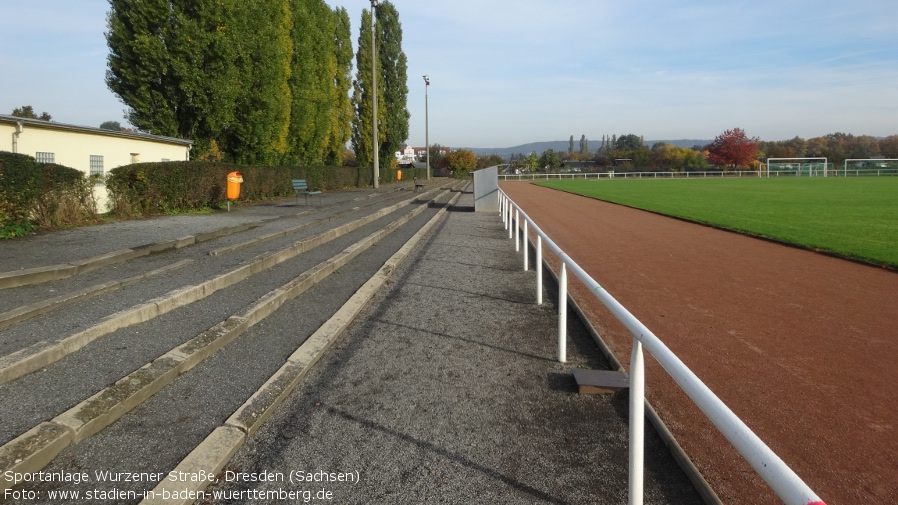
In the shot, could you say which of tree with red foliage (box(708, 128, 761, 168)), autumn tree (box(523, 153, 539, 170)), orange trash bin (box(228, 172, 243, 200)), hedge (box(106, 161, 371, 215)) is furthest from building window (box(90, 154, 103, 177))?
autumn tree (box(523, 153, 539, 170))

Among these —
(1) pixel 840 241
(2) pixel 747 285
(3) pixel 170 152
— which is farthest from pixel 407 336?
(3) pixel 170 152

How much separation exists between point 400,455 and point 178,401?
1.66 metres

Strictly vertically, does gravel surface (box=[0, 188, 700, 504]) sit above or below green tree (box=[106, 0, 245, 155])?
below

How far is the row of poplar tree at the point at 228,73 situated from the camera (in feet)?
65.2

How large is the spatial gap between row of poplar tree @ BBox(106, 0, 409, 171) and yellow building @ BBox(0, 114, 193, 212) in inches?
128

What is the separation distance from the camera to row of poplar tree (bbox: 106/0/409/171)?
782 inches

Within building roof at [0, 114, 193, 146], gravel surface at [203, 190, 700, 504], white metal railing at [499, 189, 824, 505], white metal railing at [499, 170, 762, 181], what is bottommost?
gravel surface at [203, 190, 700, 504]

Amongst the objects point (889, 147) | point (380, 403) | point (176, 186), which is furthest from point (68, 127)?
point (889, 147)

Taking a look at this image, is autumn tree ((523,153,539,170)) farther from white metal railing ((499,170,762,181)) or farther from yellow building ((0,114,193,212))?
yellow building ((0,114,193,212))

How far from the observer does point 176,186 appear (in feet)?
52.8

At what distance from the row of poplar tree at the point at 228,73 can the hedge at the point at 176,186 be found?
2436mm

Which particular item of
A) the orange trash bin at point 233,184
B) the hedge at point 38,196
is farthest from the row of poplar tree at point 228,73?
the hedge at point 38,196

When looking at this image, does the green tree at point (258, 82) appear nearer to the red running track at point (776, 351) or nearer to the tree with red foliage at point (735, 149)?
the red running track at point (776, 351)

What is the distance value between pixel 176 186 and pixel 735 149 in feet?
302
